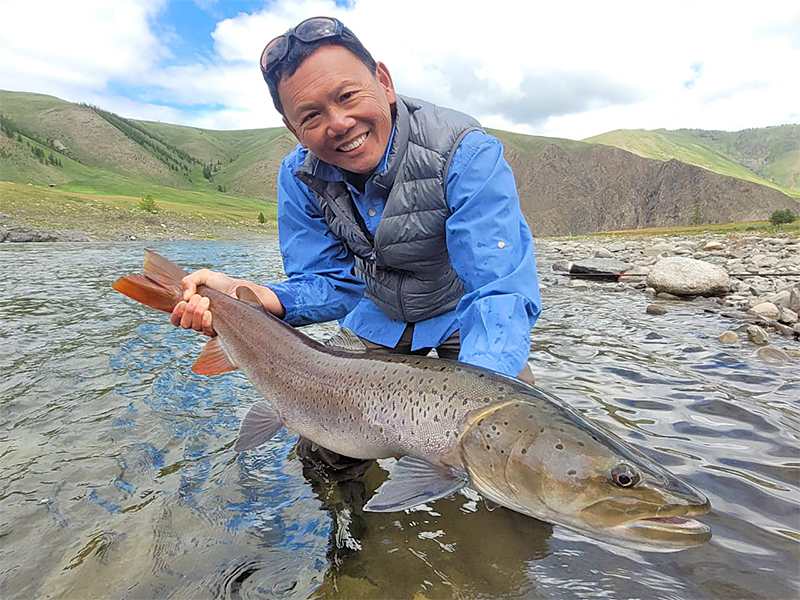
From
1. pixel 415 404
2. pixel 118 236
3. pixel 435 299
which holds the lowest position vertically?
pixel 118 236

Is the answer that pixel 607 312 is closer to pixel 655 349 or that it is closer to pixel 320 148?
pixel 655 349

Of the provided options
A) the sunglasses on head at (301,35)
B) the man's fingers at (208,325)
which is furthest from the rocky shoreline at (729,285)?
the man's fingers at (208,325)

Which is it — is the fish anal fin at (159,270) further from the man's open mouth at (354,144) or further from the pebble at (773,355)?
the pebble at (773,355)

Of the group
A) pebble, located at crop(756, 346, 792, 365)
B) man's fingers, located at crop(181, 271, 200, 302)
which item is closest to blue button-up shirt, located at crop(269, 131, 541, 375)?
man's fingers, located at crop(181, 271, 200, 302)

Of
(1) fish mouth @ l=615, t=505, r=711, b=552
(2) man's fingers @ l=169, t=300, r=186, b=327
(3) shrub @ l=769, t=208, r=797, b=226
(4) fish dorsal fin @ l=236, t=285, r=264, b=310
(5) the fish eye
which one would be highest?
(3) shrub @ l=769, t=208, r=797, b=226

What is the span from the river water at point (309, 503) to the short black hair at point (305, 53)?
8.41ft

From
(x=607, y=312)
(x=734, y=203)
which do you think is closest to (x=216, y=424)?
(x=607, y=312)

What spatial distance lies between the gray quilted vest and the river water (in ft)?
4.29

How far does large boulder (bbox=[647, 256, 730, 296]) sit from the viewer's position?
9.84 metres

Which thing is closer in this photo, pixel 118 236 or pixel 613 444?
pixel 613 444

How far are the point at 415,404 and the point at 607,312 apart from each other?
7753 mm

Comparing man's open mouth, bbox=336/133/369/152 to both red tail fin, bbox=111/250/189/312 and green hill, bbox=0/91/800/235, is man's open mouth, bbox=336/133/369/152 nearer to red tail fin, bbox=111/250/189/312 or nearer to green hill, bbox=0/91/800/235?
red tail fin, bbox=111/250/189/312

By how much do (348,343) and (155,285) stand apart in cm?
135

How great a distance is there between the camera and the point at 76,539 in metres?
2.69
